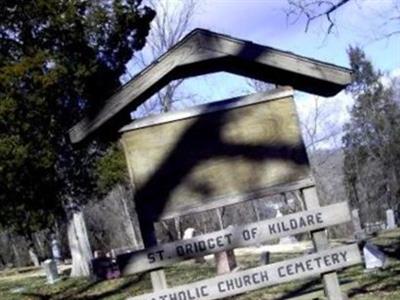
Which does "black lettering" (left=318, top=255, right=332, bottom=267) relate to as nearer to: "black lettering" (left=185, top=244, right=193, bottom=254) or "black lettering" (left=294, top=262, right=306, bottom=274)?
"black lettering" (left=294, top=262, right=306, bottom=274)

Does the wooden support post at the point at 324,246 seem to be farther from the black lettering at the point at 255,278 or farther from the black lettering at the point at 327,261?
the black lettering at the point at 255,278

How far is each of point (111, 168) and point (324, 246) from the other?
1404cm

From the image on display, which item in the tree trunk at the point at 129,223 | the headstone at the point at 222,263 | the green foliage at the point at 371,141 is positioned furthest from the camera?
the green foliage at the point at 371,141

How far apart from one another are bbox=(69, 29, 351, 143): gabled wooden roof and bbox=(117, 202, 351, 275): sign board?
1.32 metres

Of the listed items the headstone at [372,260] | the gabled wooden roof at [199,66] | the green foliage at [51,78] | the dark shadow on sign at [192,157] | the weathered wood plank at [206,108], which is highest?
the green foliage at [51,78]

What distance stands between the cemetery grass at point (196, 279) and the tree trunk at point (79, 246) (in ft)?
1.88

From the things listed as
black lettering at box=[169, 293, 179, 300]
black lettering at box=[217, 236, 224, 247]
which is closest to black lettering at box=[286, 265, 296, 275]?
black lettering at box=[217, 236, 224, 247]

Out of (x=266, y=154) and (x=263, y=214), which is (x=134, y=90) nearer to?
(x=266, y=154)

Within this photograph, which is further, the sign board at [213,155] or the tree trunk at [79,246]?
the tree trunk at [79,246]

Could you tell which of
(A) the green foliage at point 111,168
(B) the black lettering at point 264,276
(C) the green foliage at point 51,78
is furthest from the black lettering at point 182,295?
(A) the green foliage at point 111,168

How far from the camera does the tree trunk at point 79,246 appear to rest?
79.5 ft

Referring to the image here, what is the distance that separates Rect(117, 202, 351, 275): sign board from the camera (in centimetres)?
732

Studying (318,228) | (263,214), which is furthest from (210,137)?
(263,214)

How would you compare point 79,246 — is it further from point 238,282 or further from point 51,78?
point 238,282
